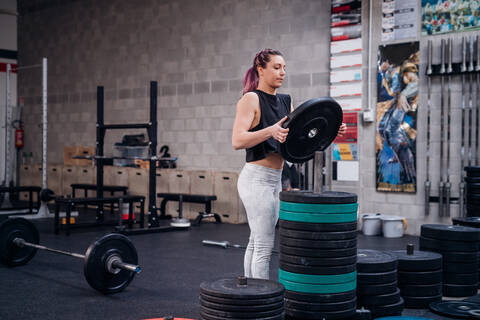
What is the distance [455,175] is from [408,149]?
55 cm

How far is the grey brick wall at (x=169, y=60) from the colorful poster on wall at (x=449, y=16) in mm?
1187

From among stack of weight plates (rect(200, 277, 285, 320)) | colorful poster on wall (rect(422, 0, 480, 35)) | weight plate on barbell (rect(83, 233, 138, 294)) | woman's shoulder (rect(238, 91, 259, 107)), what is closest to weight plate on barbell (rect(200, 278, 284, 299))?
stack of weight plates (rect(200, 277, 285, 320))

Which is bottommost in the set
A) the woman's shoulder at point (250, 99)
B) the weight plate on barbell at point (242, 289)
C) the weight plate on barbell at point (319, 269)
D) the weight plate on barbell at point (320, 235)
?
the weight plate on barbell at point (242, 289)

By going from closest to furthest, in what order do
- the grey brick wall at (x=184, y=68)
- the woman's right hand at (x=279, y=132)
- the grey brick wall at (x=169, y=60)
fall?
the woman's right hand at (x=279, y=132)
the grey brick wall at (x=184, y=68)
the grey brick wall at (x=169, y=60)

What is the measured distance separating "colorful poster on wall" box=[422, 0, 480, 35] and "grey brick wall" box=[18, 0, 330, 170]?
119cm

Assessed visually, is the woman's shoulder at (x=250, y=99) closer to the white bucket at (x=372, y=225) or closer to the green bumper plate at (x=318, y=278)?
the green bumper plate at (x=318, y=278)

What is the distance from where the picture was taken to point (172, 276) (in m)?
3.89

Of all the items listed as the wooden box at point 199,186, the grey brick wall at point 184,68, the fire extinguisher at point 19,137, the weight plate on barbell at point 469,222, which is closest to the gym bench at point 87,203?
the wooden box at point 199,186

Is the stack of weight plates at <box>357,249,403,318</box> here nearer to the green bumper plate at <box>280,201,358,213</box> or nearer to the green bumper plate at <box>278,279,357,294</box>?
the green bumper plate at <box>278,279,357,294</box>

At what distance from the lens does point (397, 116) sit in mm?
5953

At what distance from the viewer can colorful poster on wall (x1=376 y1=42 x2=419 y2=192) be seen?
5.86m

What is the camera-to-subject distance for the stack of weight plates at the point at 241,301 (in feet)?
6.59

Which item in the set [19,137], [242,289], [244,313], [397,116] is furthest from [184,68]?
[244,313]

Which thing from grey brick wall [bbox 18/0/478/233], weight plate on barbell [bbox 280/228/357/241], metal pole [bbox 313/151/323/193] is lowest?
weight plate on barbell [bbox 280/228/357/241]
